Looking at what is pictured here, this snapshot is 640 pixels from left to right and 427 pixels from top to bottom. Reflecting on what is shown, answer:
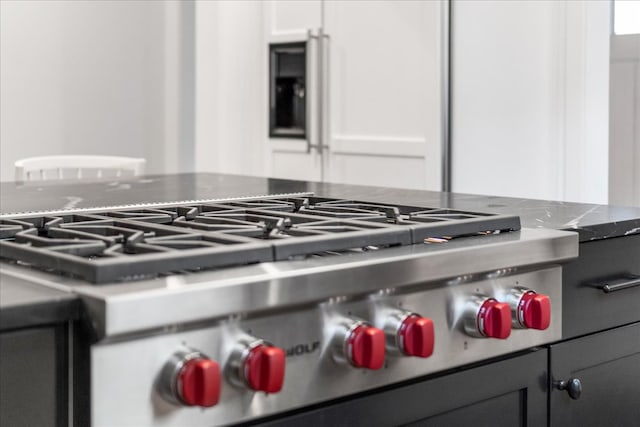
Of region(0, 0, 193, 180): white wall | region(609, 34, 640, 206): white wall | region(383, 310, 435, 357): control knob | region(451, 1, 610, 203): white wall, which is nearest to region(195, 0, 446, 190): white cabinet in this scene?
region(451, 1, 610, 203): white wall

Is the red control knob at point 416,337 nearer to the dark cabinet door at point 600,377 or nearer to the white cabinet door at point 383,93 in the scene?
the dark cabinet door at point 600,377

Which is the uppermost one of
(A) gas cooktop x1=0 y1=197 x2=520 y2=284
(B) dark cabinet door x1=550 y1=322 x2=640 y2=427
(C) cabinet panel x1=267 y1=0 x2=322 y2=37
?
(C) cabinet panel x1=267 y1=0 x2=322 y2=37

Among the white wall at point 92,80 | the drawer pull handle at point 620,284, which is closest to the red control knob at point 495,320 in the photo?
the drawer pull handle at point 620,284

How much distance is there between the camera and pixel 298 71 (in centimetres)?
381

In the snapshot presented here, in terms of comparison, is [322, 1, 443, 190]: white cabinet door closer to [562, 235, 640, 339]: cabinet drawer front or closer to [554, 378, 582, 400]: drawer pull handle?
[562, 235, 640, 339]: cabinet drawer front

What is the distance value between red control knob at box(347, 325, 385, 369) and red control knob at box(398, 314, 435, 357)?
0.04 meters

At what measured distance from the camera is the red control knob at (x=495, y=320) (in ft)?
3.76

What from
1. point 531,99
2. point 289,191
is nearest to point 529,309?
point 289,191

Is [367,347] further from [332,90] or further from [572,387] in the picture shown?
[332,90]

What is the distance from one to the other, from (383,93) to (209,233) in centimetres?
247

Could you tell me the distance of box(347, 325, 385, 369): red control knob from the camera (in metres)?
1.00

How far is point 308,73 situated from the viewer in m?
3.73

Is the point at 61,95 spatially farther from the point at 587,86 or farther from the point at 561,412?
the point at 561,412

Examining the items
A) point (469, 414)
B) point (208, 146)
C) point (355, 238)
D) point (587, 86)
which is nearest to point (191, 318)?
point (355, 238)
